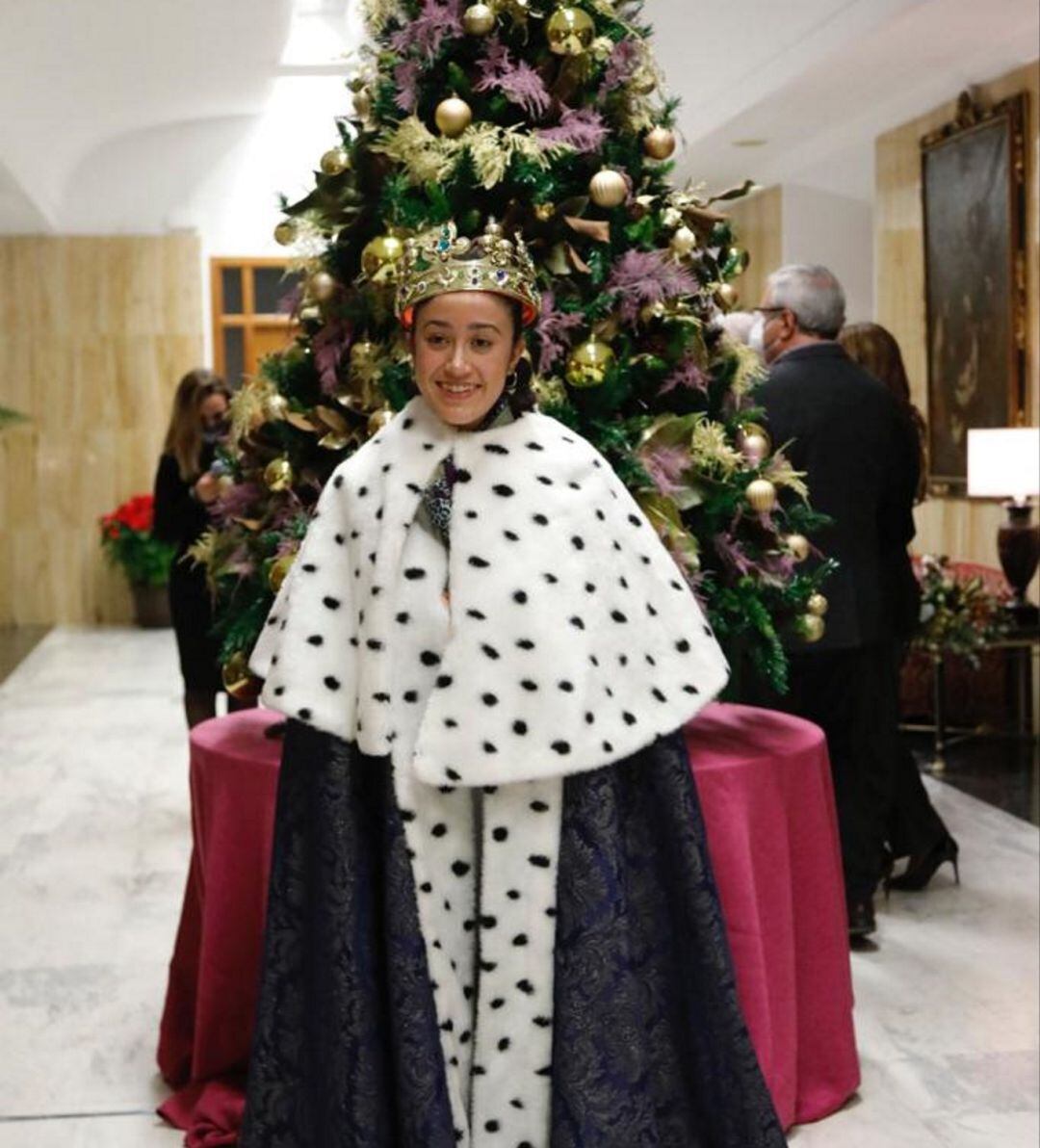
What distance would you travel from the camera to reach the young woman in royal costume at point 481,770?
108 inches

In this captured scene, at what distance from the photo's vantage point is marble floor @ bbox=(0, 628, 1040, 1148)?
3.72m

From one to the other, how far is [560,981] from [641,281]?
1502mm

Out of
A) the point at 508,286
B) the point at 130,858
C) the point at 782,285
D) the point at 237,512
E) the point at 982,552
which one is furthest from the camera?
the point at 982,552

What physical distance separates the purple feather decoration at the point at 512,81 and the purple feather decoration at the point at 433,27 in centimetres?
8

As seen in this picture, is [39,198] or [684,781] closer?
[684,781]

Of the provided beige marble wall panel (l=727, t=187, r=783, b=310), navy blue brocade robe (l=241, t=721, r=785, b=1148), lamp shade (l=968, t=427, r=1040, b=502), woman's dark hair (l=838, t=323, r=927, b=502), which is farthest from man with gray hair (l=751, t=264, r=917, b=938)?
beige marble wall panel (l=727, t=187, r=783, b=310)

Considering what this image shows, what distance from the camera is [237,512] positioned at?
3916 millimetres

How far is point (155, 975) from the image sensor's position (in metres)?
4.79

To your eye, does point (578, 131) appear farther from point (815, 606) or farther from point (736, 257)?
point (815, 606)

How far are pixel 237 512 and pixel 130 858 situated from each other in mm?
2632

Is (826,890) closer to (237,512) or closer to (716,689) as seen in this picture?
(716,689)

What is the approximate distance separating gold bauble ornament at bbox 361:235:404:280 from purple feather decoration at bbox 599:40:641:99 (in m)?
0.55

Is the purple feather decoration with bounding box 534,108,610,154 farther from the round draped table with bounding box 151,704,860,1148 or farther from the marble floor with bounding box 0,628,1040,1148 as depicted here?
the marble floor with bounding box 0,628,1040,1148

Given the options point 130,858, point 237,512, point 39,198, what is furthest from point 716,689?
point 39,198
